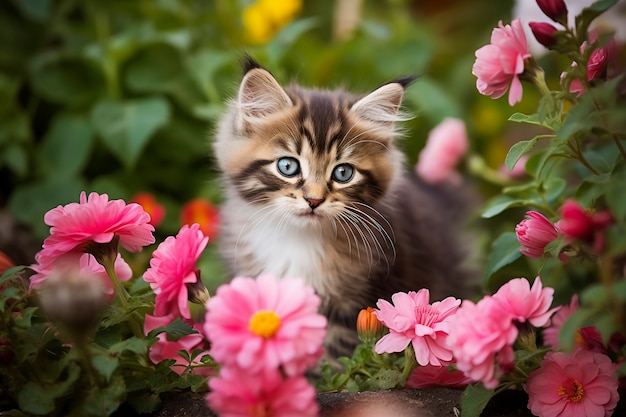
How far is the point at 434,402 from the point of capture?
1224mm

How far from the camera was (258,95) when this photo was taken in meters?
1.57

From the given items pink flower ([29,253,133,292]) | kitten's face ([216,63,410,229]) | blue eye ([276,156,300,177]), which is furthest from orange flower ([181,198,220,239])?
pink flower ([29,253,133,292])

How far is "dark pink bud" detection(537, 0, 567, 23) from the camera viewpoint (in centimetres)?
108

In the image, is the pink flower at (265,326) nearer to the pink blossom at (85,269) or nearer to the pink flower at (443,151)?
the pink blossom at (85,269)

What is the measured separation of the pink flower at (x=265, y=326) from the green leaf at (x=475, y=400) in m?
0.30

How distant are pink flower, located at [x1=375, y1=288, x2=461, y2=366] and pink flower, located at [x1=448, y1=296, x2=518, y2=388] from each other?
0.12m

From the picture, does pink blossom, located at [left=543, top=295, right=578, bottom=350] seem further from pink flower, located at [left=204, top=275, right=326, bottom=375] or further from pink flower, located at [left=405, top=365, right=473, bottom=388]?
pink flower, located at [left=204, top=275, right=326, bottom=375]

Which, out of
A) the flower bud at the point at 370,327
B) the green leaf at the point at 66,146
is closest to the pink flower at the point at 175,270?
the flower bud at the point at 370,327

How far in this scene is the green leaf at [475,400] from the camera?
1.12 metres

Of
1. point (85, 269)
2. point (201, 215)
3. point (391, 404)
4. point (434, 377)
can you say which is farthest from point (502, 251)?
point (201, 215)

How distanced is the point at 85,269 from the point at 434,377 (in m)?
0.65

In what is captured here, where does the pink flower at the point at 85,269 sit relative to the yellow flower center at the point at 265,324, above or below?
below

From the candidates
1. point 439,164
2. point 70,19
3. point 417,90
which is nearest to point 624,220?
point 439,164

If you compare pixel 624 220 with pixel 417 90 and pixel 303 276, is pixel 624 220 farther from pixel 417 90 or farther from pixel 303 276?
pixel 417 90
